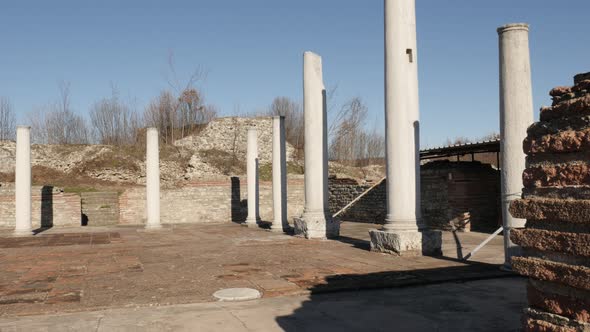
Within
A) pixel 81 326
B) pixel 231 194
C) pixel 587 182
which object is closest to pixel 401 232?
pixel 81 326

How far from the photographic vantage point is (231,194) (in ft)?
74.4

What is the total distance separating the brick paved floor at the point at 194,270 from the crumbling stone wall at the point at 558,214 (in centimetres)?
352

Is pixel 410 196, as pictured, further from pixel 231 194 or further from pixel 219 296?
pixel 231 194

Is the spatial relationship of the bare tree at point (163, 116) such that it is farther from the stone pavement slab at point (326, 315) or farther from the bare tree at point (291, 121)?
the stone pavement slab at point (326, 315)

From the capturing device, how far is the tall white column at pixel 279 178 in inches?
625

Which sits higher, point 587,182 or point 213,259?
point 587,182

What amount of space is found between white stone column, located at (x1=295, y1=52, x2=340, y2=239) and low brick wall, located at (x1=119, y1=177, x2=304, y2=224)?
9.68 meters

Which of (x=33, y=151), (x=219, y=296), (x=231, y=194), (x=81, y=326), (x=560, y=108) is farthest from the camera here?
A: (x=33, y=151)

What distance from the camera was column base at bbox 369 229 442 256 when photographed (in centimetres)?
927

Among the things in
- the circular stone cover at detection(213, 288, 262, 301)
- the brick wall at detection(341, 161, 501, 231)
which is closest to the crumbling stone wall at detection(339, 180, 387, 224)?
the brick wall at detection(341, 161, 501, 231)

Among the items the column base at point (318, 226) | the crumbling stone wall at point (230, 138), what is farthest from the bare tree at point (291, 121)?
the column base at point (318, 226)

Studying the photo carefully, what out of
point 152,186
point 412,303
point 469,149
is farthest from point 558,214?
point 152,186

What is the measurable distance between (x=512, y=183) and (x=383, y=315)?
3.82 m

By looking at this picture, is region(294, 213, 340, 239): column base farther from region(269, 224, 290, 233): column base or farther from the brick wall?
the brick wall
